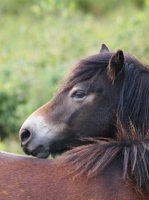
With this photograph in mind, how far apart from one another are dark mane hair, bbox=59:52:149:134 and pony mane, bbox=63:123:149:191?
0.51 m

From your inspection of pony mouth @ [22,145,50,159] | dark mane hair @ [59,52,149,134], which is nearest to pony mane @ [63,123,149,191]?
dark mane hair @ [59,52,149,134]

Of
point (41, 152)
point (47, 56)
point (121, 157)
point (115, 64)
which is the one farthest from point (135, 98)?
point (47, 56)

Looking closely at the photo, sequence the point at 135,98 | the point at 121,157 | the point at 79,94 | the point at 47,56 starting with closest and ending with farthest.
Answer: the point at 121,157 < the point at 135,98 < the point at 79,94 < the point at 47,56

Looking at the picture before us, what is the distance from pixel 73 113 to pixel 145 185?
3.75 ft

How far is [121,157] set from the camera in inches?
150

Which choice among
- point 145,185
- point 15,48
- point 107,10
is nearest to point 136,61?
point 145,185

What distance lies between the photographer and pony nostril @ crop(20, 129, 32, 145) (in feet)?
15.1

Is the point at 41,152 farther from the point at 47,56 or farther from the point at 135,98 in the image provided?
the point at 47,56

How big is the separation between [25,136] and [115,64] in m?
0.83

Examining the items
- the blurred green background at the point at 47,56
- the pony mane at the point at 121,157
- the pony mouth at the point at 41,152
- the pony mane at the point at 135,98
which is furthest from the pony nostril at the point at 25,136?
the blurred green background at the point at 47,56

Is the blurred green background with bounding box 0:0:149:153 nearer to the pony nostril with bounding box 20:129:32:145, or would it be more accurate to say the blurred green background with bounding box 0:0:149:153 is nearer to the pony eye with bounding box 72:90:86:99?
the pony eye with bounding box 72:90:86:99

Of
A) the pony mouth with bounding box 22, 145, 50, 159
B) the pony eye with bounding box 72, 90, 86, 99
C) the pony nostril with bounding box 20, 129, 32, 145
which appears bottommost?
the pony mouth with bounding box 22, 145, 50, 159

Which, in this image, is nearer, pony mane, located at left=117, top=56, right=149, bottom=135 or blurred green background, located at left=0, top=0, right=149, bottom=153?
pony mane, located at left=117, top=56, right=149, bottom=135

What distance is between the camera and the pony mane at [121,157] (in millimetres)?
3693
